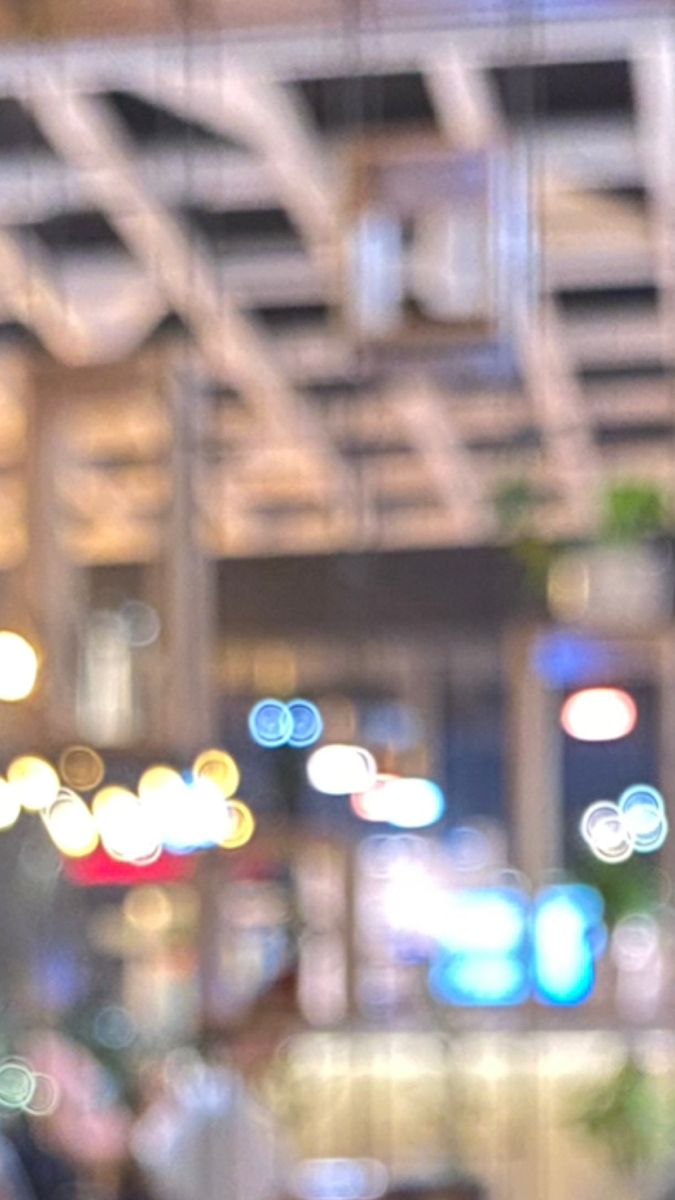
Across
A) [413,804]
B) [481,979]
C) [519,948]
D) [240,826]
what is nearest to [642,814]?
[413,804]

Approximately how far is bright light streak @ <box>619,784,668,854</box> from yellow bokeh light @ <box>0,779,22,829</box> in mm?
5981

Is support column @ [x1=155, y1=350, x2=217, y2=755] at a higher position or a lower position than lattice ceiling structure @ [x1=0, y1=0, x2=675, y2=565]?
lower

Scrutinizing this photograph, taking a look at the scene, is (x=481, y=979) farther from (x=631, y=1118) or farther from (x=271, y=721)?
(x=271, y=721)

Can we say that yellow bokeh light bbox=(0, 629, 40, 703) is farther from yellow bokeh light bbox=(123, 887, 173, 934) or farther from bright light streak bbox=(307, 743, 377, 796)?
bright light streak bbox=(307, 743, 377, 796)

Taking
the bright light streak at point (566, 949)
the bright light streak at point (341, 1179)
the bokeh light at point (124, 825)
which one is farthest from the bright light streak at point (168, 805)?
the bright light streak at point (566, 949)

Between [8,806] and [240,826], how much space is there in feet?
3.87

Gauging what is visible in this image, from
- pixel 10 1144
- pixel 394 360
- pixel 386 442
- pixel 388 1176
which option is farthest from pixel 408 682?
pixel 394 360

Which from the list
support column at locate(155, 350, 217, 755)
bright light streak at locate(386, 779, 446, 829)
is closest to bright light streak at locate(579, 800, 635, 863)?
bright light streak at locate(386, 779, 446, 829)

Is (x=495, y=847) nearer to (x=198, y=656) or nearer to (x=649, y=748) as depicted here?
(x=649, y=748)

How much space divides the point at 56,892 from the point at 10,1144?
2.12 ft

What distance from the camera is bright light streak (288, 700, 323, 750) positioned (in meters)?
12.8

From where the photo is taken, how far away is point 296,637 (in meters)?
10.3

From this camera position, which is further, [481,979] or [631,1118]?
[481,979]

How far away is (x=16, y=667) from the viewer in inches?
193
